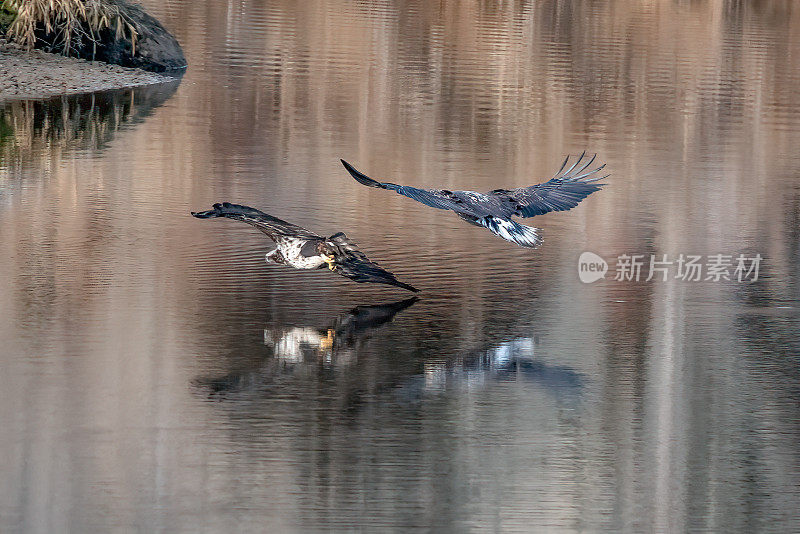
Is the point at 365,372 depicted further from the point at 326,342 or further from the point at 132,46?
the point at 132,46

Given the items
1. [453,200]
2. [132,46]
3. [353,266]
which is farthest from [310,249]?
[132,46]

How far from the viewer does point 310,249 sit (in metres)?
8.84

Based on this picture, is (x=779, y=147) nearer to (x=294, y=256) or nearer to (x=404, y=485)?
(x=294, y=256)

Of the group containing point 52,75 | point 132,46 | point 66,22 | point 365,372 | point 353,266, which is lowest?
point 365,372

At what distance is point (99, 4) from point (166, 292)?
10969 millimetres

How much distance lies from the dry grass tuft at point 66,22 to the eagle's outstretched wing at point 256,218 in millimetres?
10778

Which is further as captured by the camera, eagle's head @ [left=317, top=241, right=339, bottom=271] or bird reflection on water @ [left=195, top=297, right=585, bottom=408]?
eagle's head @ [left=317, top=241, right=339, bottom=271]

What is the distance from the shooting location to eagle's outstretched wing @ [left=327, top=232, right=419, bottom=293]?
8.72 m

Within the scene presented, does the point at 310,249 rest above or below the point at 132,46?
below

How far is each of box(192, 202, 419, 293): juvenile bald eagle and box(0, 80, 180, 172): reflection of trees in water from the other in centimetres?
516

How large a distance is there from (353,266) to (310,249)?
0.29 metres

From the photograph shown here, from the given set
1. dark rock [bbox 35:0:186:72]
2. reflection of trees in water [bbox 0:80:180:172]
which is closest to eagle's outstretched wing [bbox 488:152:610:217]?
reflection of trees in water [bbox 0:80:180:172]

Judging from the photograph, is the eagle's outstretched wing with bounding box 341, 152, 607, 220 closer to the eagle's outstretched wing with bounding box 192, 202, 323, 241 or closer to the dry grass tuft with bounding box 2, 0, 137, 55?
the eagle's outstretched wing with bounding box 192, 202, 323, 241

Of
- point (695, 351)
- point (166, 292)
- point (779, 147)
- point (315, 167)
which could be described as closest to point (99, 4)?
point (315, 167)
